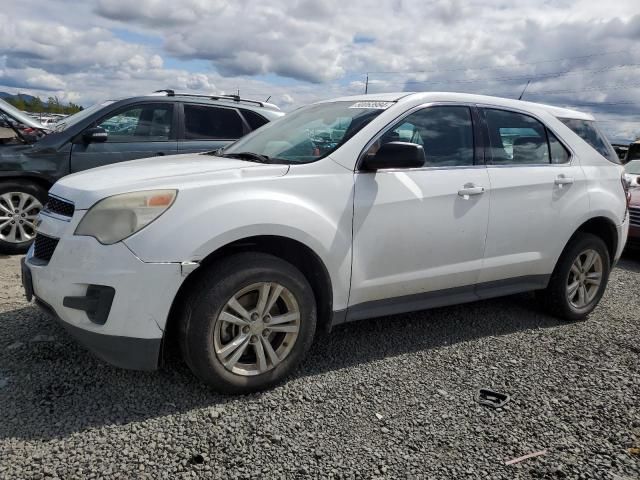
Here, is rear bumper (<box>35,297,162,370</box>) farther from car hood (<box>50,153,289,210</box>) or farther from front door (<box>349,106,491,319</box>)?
front door (<box>349,106,491,319</box>)

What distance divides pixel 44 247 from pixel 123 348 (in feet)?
2.50

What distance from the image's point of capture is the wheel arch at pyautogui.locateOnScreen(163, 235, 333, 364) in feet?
9.40

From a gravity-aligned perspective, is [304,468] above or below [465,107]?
below

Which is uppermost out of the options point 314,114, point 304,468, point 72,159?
point 314,114

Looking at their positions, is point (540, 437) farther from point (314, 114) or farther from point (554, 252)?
point (314, 114)

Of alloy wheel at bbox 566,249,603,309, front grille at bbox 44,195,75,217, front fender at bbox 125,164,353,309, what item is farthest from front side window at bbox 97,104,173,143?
alloy wheel at bbox 566,249,603,309

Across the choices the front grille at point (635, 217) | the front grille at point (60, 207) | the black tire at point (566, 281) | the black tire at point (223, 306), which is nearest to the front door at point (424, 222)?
the black tire at point (223, 306)

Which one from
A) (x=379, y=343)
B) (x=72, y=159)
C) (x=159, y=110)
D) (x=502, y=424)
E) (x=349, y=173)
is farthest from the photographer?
(x=159, y=110)

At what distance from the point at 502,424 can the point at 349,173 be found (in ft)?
5.37

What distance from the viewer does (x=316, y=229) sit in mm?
3088

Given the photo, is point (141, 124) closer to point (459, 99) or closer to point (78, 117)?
point (78, 117)

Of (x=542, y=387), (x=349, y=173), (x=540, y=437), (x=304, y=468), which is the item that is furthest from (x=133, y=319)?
(x=542, y=387)

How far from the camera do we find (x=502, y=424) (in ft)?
9.52

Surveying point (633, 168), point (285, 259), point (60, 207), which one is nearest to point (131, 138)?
point (60, 207)
